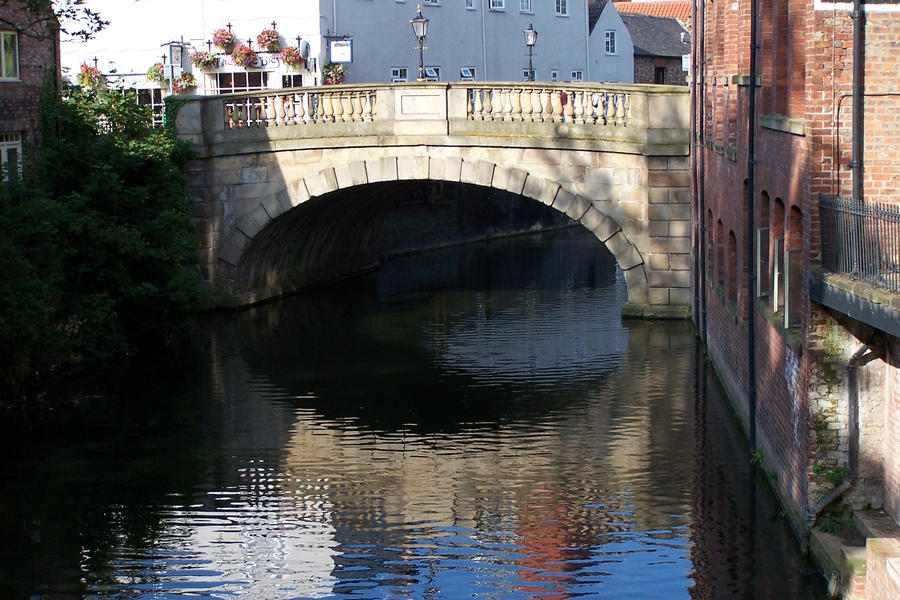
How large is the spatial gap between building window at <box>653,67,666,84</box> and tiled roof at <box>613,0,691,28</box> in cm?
832

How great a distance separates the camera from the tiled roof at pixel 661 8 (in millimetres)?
59159

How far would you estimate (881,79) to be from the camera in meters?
10.7

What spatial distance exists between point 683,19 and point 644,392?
42.4 metres

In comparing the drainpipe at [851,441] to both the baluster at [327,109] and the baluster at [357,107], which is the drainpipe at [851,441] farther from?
the baluster at [327,109]

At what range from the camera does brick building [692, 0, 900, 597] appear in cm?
998

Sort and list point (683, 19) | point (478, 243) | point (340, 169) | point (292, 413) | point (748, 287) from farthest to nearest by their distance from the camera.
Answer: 1. point (683, 19)
2. point (478, 243)
3. point (340, 169)
4. point (292, 413)
5. point (748, 287)

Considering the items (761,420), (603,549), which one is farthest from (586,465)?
(603,549)

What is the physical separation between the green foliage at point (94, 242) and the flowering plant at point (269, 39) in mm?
6499

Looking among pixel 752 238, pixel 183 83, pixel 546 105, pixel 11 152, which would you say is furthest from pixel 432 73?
pixel 752 238

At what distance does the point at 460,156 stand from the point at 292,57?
7.72 m

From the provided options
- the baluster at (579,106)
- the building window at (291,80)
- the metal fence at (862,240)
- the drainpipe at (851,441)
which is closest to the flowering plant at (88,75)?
the building window at (291,80)

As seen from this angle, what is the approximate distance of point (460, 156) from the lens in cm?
2409

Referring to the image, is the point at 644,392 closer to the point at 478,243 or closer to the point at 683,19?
the point at 478,243

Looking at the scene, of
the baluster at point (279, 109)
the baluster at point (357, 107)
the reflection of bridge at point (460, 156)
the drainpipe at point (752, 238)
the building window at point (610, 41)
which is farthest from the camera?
the building window at point (610, 41)
